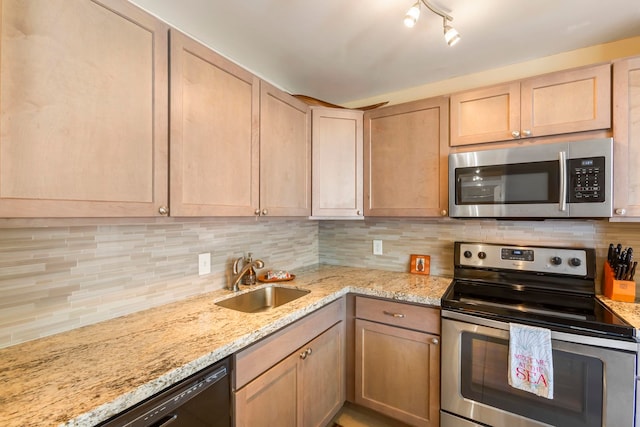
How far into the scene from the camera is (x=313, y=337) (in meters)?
1.57

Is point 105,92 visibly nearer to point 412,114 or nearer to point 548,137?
point 412,114

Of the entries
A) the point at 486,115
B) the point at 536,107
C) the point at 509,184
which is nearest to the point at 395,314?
the point at 509,184

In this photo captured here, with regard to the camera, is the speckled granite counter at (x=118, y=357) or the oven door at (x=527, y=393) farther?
the oven door at (x=527, y=393)

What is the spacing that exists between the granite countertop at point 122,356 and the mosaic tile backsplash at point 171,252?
9 centimetres

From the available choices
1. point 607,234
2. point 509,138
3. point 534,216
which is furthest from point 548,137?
point 607,234

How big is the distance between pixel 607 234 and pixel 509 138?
2.66ft

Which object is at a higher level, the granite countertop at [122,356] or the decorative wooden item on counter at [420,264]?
the decorative wooden item on counter at [420,264]

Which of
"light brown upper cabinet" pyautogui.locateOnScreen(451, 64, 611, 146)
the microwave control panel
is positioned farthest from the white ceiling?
the microwave control panel

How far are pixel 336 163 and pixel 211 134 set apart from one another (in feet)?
3.33

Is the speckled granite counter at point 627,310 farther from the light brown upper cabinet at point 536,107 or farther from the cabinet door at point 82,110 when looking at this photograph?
the cabinet door at point 82,110

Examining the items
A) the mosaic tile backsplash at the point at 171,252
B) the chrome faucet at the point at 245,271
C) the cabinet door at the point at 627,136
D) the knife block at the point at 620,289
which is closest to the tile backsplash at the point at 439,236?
the mosaic tile backsplash at the point at 171,252

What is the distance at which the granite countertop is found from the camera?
2.34 ft

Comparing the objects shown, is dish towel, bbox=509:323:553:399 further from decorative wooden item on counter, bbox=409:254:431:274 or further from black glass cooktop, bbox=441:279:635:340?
decorative wooden item on counter, bbox=409:254:431:274

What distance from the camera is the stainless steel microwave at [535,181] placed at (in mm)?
1431
